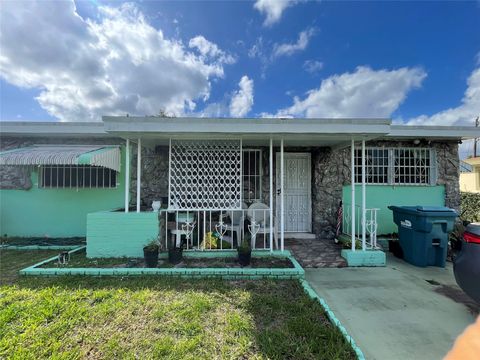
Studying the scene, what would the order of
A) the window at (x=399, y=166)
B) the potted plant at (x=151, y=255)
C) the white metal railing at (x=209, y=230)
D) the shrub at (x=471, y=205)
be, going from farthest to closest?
1. the shrub at (x=471, y=205)
2. the window at (x=399, y=166)
3. the white metal railing at (x=209, y=230)
4. the potted plant at (x=151, y=255)

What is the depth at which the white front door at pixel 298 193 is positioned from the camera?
23.3 ft

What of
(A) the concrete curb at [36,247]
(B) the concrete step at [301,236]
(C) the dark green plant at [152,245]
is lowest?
(A) the concrete curb at [36,247]

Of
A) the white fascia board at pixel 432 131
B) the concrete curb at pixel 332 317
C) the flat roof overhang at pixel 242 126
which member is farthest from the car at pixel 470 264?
the white fascia board at pixel 432 131

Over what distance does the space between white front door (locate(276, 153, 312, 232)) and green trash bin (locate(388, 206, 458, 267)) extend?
263 cm

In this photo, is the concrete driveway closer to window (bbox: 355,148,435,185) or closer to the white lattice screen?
the white lattice screen

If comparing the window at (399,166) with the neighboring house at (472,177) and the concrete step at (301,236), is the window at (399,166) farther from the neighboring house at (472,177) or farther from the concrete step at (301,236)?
the neighboring house at (472,177)

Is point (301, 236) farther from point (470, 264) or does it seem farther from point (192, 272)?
point (470, 264)

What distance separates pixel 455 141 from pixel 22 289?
1112cm

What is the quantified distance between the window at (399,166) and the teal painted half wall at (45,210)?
8404 millimetres

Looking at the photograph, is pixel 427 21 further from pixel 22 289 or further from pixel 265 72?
pixel 22 289

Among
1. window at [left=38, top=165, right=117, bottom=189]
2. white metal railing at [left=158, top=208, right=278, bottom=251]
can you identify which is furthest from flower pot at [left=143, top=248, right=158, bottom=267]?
window at [left=38, top=165, right=117, bottom=189]

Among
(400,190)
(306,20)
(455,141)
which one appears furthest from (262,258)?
(306,20)

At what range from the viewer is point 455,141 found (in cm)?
701

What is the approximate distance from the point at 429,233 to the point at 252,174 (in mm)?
4432
